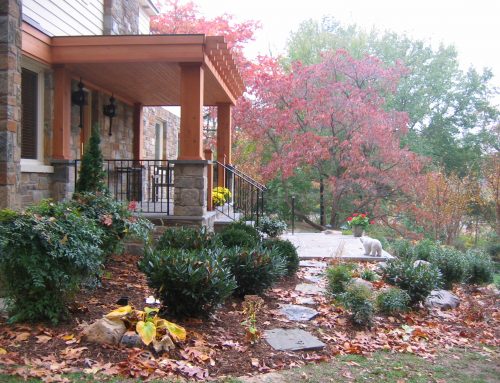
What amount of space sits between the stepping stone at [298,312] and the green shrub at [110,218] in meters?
1.66

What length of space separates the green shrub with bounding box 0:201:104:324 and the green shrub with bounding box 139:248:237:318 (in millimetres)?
544

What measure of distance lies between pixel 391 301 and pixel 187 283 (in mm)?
2310

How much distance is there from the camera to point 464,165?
20078 mm

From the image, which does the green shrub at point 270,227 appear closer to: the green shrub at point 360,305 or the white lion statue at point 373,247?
the white lion statue at point 373,247

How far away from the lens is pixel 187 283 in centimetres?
421

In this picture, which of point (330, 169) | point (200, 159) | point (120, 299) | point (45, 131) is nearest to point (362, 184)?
point (330, 169)

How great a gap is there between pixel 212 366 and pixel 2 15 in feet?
11.8

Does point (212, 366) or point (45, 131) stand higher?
point (45, 131)

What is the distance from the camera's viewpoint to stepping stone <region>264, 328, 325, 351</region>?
406cm

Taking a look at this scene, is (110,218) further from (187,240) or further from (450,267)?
(450,267)

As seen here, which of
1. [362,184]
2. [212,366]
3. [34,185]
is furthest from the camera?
[362,184]

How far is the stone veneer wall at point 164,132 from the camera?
12031 mm

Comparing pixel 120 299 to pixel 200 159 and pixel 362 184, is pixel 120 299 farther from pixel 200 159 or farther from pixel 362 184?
pixel 362 184

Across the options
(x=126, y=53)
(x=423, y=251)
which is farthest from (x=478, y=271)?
(x=126, y=53)
